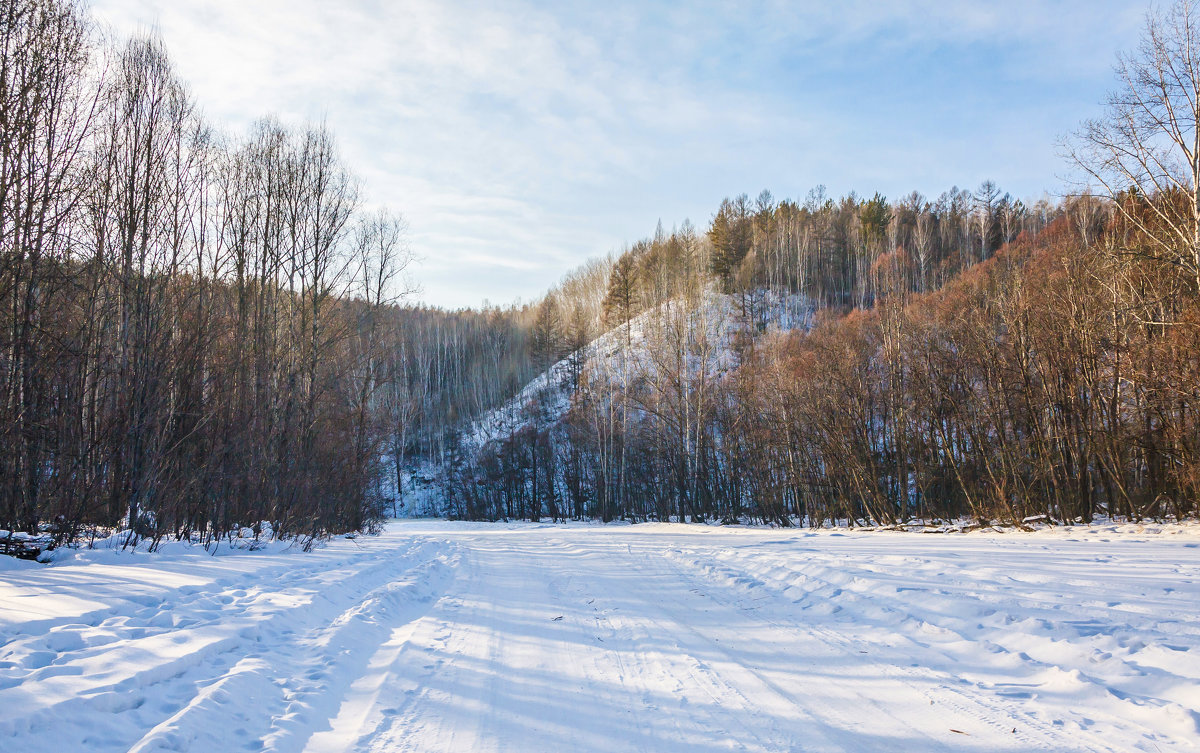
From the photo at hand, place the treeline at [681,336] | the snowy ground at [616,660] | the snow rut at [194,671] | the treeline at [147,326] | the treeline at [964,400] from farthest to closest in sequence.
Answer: the treeline at [681,336] → the treeline at [964,400] → the treeline at [147,326] → the snowy ground at [616,660] → the snow rut at [194,671]

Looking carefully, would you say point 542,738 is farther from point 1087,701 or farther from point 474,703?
point 1087,701

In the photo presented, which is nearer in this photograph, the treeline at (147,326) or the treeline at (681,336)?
the treeline at (147,326)

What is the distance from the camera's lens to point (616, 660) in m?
5.23

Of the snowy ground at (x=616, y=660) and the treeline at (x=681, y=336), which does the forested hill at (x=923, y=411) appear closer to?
the treeline at (x=681, y=336)

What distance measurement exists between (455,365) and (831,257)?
163 ft

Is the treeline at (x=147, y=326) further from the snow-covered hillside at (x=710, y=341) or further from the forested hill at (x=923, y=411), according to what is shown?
the snow-covered hillside at (x=710, y=341)

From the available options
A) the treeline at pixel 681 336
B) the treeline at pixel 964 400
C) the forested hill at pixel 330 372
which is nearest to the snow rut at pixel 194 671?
the forested hill at pixel 330 372

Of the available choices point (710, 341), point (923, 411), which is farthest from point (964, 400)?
point (710, 341)

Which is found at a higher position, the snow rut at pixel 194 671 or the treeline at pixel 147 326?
the treeline at pixel 147 326

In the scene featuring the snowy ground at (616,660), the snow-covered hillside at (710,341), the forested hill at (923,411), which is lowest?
the snowy ground at (616,660)

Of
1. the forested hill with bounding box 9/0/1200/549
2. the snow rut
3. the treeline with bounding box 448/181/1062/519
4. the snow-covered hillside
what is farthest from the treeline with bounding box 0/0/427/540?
the snow-covered hillside

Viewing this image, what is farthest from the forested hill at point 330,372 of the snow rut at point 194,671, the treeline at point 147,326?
the snow rut at point 194,671

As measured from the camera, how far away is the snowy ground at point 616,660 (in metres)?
3.60

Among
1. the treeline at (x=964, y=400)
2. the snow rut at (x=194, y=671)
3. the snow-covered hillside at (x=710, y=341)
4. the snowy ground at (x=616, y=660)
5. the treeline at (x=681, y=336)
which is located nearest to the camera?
the snow rut at (x=194, y=671)
